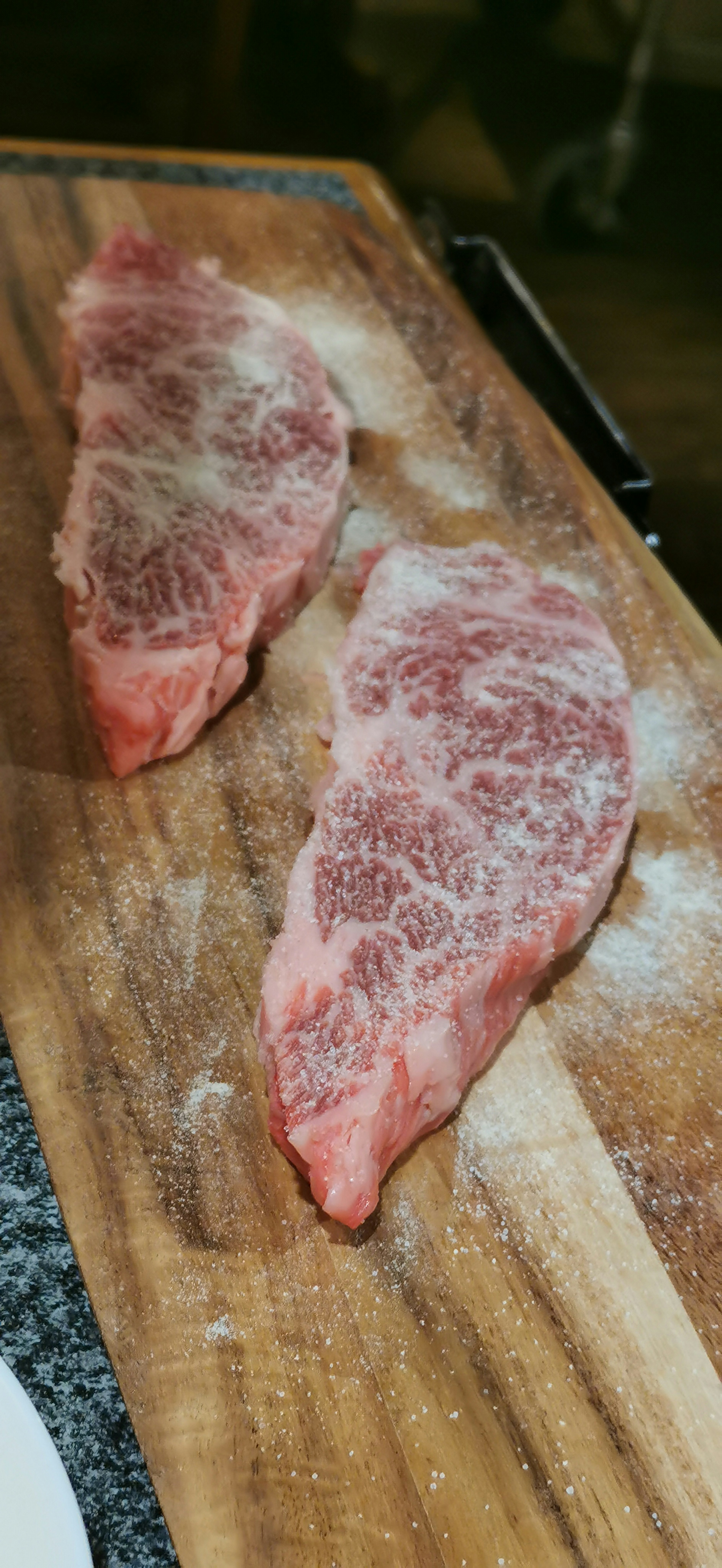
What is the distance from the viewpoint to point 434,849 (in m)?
1.83

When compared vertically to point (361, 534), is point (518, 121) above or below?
above

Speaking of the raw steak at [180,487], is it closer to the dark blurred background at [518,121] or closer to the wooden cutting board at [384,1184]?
the wooden cutting board at [384,1184]

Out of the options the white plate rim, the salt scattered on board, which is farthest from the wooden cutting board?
the white plate rim

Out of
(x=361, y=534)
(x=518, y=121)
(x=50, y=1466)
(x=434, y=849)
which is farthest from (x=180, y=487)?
(x=518, y=121)

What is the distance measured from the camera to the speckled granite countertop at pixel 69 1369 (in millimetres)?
1317

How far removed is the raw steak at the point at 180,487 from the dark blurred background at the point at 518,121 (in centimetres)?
97

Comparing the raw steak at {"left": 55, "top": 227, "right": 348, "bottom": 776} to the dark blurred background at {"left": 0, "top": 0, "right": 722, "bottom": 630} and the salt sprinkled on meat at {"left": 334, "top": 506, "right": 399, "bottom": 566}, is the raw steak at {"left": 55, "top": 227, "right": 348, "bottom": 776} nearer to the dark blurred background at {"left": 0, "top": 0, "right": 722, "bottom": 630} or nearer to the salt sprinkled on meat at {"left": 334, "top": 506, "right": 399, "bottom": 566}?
the salt sprinkled on meat at {"left": 334, "top": 506, "right": 399, "bottom": 566}

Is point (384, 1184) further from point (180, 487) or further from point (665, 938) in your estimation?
point (180, 487)

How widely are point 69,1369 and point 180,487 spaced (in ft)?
4.53

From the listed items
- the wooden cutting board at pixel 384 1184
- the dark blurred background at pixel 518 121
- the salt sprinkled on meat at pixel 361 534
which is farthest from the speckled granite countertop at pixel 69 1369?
the dark blurred background at pixel 518 121

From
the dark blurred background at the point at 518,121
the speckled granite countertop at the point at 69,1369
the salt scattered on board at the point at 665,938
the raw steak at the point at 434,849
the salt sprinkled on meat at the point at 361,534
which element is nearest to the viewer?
the speckled granite countertop at the point at 69,1369

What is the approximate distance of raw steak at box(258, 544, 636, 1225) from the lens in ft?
5.25

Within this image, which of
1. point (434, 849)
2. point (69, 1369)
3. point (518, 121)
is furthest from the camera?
point (518, 121)

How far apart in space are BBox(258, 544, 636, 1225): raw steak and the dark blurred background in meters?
1.02
